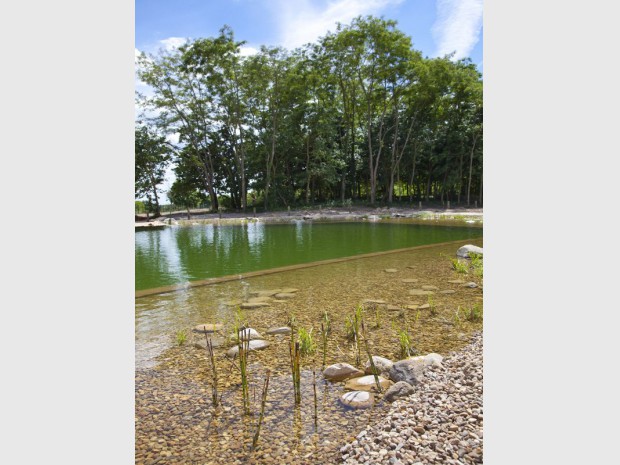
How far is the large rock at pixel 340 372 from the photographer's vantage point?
2.87 meters

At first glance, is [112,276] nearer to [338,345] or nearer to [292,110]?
[338,345]

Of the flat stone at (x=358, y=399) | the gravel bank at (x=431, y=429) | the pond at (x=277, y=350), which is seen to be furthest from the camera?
the flat stone at (x=358, y=399)

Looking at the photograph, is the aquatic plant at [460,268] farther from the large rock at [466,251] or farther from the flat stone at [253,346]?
the flat stone at [253,346]

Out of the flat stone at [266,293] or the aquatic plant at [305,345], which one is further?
the flat stone at [266,293]

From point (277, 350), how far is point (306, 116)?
947 inches

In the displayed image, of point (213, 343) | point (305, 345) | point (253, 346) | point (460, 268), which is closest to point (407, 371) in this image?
point (305, 345)

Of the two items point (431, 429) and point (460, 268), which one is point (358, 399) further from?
point (460, 268)

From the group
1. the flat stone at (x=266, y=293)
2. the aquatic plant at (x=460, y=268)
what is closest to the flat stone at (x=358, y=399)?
the flat stone at (x=266, y=293)

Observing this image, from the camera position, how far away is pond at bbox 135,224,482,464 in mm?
2154

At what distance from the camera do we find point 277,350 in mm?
3512

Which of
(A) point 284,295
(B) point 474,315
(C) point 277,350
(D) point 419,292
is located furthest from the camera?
(A) point 284,295

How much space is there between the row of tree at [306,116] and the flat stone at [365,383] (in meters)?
22.7

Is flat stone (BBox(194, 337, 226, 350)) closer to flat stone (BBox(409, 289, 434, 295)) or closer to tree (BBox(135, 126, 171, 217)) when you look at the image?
flat stone (BBox(409, 289, 434, 295))

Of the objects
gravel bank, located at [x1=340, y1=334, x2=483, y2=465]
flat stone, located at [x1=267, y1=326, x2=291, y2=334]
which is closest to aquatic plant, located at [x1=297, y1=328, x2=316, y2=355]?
flat stone, located at [x1=267, y1=326, x2=291, y2=334]
